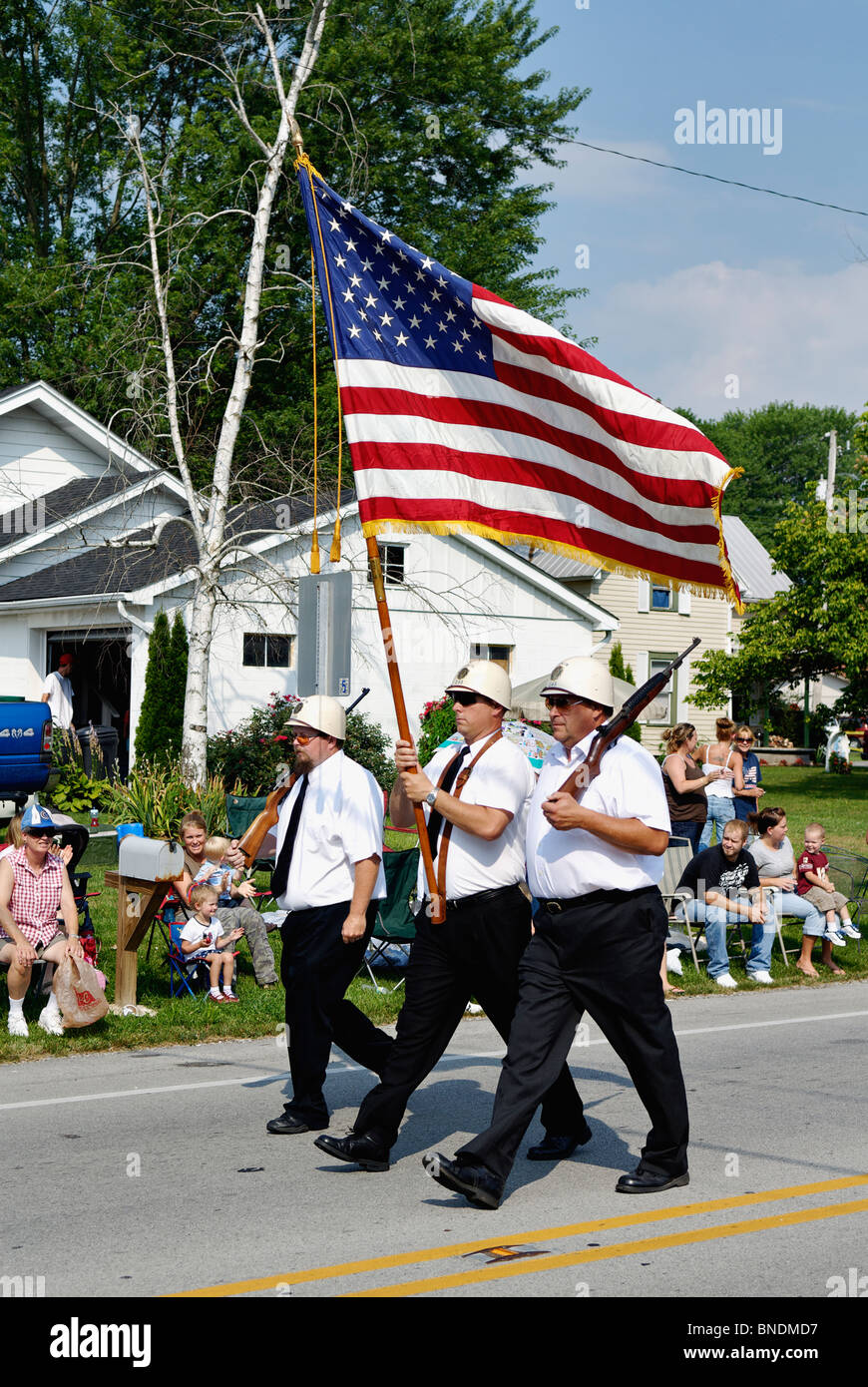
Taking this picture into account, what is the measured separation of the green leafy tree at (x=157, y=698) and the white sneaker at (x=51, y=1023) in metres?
14.6

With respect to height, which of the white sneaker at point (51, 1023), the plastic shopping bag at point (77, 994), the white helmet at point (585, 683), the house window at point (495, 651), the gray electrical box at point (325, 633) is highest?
the house window at point (495, 651)

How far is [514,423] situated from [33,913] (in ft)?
15.6

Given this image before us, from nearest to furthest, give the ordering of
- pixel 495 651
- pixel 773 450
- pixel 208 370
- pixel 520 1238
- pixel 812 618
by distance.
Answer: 1. pixel 520 1238
2. pixel 208 370
3. pixel 495 651
4. pixel 812 618
5. pixel 773 450

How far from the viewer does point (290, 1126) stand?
7.29m

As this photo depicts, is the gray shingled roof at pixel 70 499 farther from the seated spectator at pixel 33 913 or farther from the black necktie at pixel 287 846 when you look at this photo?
the black necktie at pixel 287 846

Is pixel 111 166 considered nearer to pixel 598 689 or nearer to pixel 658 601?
pixel 658 601

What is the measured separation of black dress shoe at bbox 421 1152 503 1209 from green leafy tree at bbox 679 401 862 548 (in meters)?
95.0

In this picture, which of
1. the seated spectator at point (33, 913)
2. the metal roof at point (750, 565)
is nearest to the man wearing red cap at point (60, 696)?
the seated spectator at point (33, 913)

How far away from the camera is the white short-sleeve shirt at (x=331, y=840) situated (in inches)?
280

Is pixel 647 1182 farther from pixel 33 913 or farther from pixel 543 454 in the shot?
pixel 33 913

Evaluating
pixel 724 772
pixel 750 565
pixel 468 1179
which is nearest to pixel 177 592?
pixel 724 772

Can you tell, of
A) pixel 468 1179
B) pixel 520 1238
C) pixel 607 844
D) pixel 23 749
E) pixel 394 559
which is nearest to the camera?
pixel 520 1238

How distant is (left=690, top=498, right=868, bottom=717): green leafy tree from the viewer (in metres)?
34.6

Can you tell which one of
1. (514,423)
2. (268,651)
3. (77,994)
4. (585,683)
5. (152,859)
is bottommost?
(77,994)
